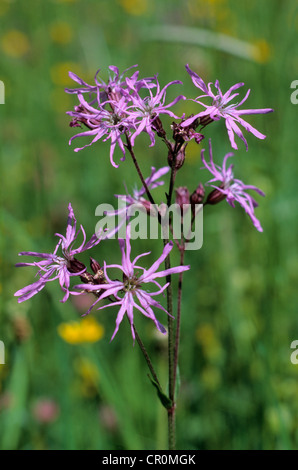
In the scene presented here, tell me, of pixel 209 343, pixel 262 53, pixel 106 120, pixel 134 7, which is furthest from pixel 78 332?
pixel 134 7

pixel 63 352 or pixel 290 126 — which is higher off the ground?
pixel 290 126

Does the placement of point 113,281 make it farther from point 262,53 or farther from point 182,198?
point 262,53

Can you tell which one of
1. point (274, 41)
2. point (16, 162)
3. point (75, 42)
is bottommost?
point (16, 162)

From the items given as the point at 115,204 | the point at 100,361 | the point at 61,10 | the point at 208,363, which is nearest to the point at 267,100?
the point at 115,204

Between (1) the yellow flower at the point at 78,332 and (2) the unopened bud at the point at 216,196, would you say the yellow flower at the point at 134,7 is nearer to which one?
(1) the yellow flower at the point at 78,332
